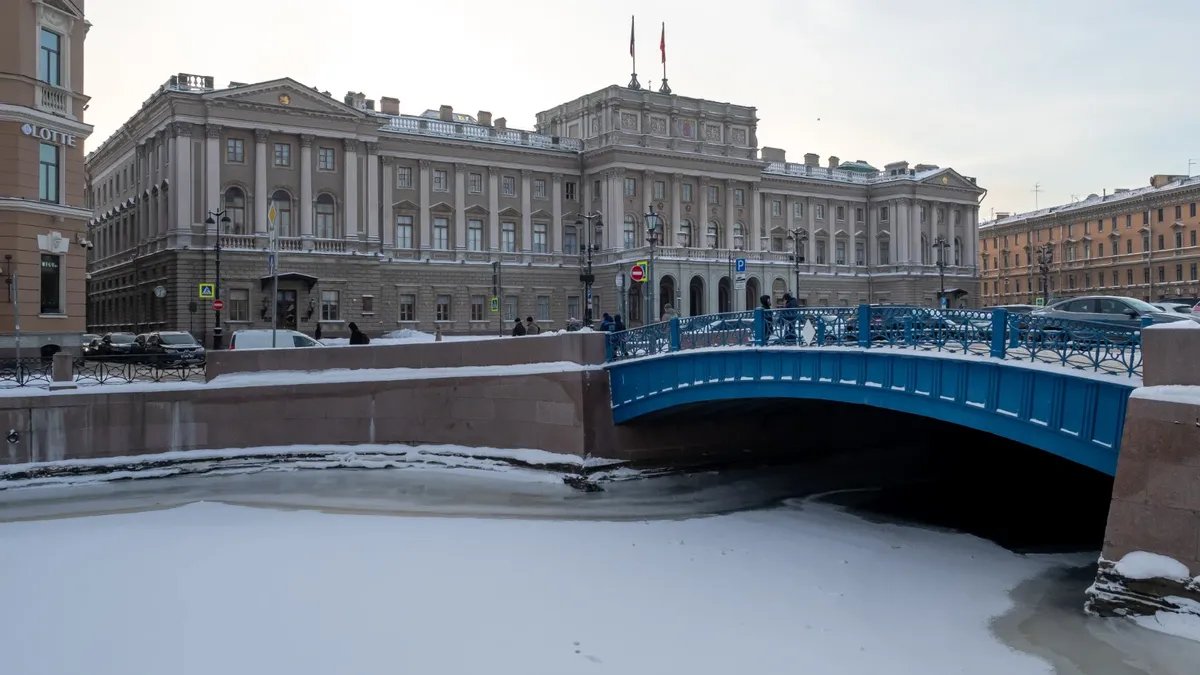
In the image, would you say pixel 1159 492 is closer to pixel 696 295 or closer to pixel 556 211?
pixel 696 295

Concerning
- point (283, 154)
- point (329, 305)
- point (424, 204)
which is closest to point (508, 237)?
point (424, 204)

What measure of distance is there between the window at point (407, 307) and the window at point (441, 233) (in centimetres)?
436

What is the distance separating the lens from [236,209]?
192ft

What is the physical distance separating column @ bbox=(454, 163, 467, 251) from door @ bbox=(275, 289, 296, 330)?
50.8 ft

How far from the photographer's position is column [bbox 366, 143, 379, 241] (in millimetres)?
63188

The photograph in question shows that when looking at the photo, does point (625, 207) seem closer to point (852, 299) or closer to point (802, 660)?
point (852, 299)

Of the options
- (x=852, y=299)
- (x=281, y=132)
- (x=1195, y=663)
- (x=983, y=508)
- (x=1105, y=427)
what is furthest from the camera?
(x=852, y=299)

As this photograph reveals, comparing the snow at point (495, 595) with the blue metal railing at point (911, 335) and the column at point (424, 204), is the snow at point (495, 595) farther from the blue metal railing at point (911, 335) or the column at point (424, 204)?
the column at point (424, 204)

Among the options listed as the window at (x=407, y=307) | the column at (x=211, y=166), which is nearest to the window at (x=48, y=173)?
the column at (x=211, y=166)

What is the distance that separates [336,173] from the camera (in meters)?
62.0

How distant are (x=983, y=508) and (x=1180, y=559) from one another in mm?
10483

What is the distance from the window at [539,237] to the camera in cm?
7519

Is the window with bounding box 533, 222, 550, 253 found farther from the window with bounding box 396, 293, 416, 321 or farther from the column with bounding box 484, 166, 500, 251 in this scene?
the window with bounding box 396, 293, 416, 321

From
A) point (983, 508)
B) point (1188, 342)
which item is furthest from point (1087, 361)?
point (983, 508)
